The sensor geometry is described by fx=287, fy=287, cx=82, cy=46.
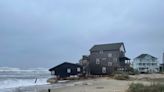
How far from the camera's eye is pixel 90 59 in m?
77.0

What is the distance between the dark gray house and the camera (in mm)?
72875

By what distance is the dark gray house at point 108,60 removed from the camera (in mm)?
72875

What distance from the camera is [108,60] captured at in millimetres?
74312

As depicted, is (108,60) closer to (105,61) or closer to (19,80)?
(105,61)

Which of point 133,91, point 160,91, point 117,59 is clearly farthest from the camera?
point 117,59

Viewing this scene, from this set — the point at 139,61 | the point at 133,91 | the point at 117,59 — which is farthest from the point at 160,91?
the point at 139,61

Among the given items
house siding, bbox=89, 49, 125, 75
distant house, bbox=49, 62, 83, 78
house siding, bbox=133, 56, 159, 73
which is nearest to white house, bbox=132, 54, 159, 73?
house siding, bbox=133, 56, 159, 73

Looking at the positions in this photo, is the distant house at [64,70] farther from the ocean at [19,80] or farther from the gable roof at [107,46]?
the gable roof at [107,46]

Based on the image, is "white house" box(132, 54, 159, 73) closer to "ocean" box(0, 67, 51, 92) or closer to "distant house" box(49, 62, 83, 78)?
"ocean" box(0, 67, 51, 92)

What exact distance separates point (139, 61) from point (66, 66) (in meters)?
41.9

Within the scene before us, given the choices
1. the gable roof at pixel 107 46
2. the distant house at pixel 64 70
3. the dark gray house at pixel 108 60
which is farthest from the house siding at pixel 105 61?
the distant house at pixel 64 70

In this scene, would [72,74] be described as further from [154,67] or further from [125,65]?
[154,67]

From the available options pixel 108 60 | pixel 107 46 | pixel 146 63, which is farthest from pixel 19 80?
pixel 146 63

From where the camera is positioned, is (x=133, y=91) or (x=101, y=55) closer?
(x=133, y=91)
